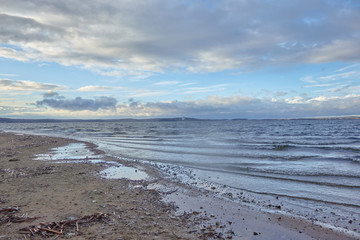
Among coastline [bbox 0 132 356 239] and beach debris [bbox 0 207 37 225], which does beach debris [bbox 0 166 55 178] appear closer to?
coastline [bbox 0 132 356 239]

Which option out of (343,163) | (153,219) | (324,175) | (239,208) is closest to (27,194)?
(153,219)

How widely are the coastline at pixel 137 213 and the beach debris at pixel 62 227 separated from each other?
0.08 metres

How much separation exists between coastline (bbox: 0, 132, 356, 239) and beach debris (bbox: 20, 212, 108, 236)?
3.0 inches

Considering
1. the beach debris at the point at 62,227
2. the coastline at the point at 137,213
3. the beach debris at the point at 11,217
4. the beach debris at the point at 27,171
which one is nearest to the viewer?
the beach debris at the point at 62,227

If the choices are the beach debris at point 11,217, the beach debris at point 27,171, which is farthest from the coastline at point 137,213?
the beach debris at point 27,171

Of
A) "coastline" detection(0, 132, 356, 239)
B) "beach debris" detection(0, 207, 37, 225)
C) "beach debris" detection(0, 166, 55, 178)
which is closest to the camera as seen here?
"coastline" detection(0, 132, 356, 239)

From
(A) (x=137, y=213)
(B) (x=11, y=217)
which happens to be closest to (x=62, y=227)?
(B) (x=11, y=217)

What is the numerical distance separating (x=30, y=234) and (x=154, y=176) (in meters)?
8.61

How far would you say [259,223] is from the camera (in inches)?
298

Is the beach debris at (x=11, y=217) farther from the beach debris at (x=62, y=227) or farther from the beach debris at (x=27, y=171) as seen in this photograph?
the beach debris at (x=27, y=171)

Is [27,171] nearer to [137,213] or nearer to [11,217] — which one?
[11,217]

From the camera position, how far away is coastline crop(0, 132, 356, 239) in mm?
6441

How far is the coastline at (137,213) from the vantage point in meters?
6.44

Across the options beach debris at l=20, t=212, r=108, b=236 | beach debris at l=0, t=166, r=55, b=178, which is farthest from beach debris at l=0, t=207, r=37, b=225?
beach debris at l=0, t=166, r=55, b=178
